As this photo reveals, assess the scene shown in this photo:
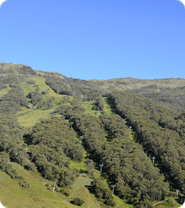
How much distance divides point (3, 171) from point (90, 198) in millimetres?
32136

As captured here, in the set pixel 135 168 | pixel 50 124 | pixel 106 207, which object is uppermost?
pixel 50 124

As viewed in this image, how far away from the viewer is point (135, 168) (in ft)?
287

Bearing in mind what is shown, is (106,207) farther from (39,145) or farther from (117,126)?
(117,126)

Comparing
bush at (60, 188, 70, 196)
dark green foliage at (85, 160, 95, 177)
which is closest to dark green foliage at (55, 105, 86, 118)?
dark green foliage at (85, 160, 95, 177)

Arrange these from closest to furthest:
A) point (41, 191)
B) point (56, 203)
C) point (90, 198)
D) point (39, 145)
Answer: point (56, 203)
point (41, 191)
point (90, 198)
point (39, 145)

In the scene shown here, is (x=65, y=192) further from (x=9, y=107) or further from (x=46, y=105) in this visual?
(x=9, y=107)

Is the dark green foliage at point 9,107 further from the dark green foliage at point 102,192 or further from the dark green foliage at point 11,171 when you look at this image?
the dark green foliage at point 102,192

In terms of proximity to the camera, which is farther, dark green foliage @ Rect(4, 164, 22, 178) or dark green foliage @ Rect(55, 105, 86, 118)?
dark green foliage @ Rect(55, 105, 86, 118)

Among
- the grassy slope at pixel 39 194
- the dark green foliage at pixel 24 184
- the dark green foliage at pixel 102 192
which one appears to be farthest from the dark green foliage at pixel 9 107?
the dark green foliage at pixel 102 192

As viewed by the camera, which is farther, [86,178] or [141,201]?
[86,178]

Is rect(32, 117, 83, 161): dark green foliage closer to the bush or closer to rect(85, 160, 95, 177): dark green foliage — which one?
rect(85, 160, 95, 177): dark green foliage

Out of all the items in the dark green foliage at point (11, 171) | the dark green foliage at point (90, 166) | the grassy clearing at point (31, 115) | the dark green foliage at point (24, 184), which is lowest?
the dark green foliage at point (24, 184)

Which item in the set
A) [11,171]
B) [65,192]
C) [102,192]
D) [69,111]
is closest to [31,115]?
[69,111]

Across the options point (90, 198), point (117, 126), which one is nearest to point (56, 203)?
point (90, 198)
